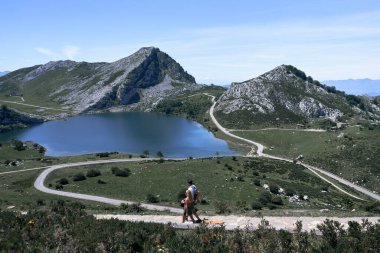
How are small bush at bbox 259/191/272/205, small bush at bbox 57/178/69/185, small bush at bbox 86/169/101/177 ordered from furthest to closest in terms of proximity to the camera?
small bush at bbox 86/169/101/177, small bush at bbox 57/178/69/185, small bush at bbox 259/191/272/205

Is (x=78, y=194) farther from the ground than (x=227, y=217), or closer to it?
closer to it

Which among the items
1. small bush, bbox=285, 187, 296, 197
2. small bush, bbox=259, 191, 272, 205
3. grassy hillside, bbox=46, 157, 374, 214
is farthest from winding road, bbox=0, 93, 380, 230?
small bush, bbox=259, 191, 272, 205

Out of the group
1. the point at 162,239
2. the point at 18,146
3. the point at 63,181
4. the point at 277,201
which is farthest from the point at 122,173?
the point at 18,146

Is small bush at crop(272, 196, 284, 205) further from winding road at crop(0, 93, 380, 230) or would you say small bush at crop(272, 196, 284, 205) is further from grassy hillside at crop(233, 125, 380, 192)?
grassy hillside at crop(233, 125, 380, 192)

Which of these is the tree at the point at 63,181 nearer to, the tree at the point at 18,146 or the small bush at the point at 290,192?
the small bush at the point at 290,192

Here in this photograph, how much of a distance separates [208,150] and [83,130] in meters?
78.7

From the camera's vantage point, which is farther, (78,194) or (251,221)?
(78,194)

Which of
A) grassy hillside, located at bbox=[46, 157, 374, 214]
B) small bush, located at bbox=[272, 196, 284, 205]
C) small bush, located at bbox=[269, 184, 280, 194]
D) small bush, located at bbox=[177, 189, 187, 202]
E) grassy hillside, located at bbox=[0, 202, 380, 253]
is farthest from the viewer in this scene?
small bush, located at bbox=[269, 184, 280, 194]

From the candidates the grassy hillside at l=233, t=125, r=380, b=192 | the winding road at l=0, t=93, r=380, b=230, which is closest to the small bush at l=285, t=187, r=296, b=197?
the winding road at l=0, t=93, r=380, b=230

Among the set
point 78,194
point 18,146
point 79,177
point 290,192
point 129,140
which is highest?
point 129,140

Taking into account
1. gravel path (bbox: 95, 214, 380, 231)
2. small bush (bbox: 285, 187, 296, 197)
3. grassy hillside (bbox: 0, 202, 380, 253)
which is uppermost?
grassy hillside (bbox: 0, 202, 380, 253)

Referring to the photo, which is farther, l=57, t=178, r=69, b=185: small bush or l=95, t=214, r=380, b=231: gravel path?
l=57, t=178, r=69, b=185: small bush

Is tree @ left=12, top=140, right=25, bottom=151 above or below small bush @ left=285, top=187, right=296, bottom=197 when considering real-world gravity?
above

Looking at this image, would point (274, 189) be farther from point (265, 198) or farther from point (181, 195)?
point (181, 195)
